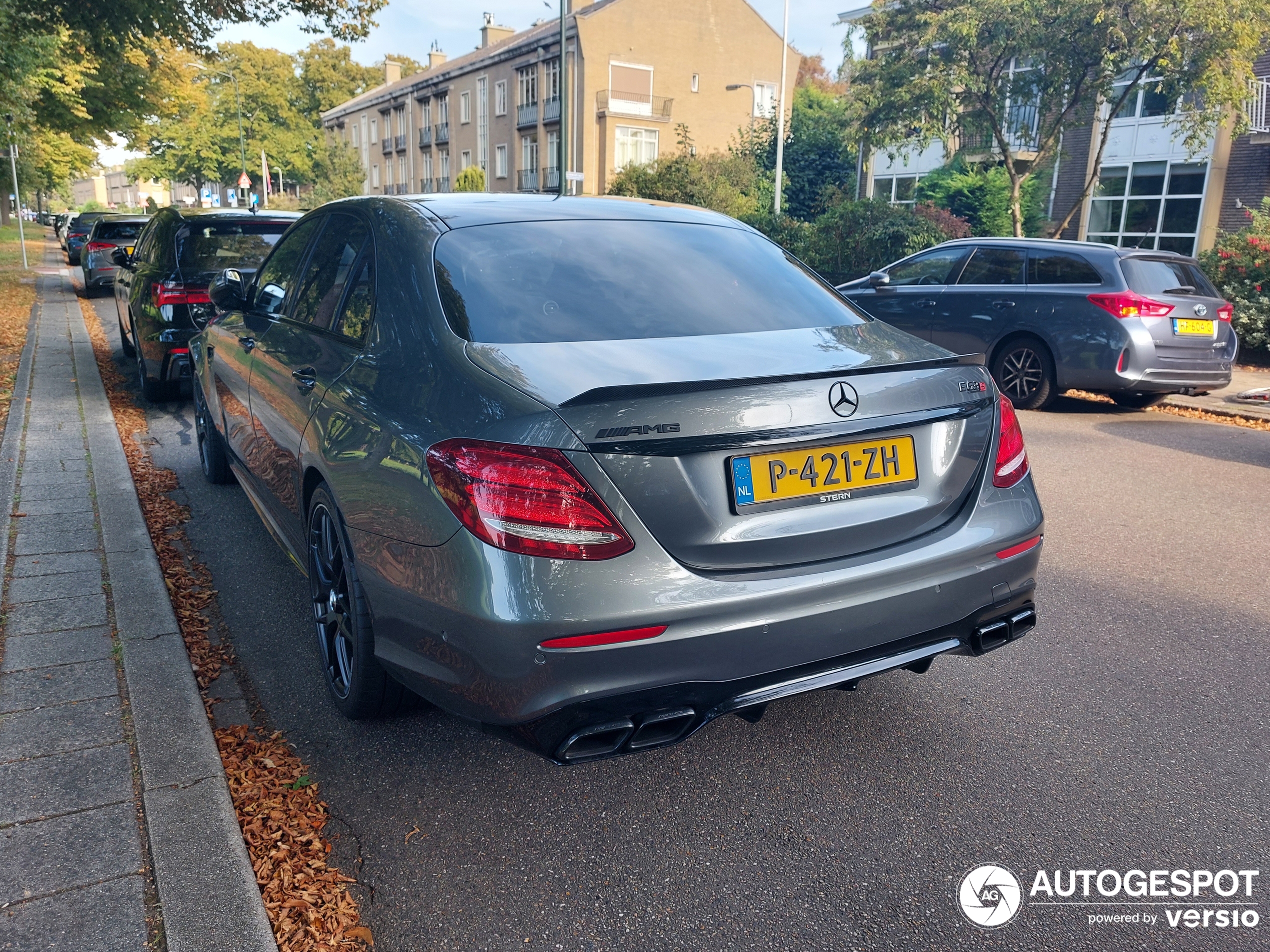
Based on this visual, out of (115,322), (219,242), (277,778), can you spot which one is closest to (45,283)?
(115,322)

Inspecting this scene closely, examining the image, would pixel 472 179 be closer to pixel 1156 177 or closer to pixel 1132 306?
pixel 1156 177

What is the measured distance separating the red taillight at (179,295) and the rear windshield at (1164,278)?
798cm

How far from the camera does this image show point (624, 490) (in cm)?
230

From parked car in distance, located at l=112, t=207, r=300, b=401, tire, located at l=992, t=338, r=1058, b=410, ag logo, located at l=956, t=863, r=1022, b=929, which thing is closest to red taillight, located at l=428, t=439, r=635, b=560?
ag logo, located at l=956, t=863, r=1022, b=929

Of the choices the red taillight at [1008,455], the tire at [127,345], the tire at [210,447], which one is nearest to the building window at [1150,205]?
the tire at [127,345]

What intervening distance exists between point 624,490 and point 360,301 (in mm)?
1445

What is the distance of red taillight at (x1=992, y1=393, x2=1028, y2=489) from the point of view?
2.90 m

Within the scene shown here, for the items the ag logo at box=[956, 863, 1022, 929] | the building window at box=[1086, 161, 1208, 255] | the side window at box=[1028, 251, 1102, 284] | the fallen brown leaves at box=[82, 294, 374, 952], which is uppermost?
the building window at box=[1086, 161, 1208, 255]

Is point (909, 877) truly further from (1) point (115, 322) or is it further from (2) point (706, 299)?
(1) point (115, 322)

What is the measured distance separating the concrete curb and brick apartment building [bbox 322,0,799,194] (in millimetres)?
38675

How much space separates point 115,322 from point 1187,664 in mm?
16333

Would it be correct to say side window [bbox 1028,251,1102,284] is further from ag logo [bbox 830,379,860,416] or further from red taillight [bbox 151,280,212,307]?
ag logo [bbox 830,379,860,416]

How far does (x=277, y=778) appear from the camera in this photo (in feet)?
9.51

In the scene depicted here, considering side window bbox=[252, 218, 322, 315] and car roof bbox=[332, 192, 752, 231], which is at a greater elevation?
car roof bbox=[332, 192, 752, 231]
